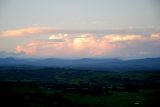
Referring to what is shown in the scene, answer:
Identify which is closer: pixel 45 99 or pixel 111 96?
pixel 45 99

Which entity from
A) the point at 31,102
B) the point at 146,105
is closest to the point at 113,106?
the point at 146,105

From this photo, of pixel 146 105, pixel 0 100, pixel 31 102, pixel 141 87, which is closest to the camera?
pixel 0 100

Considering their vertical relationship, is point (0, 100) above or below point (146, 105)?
above

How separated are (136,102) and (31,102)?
12.6 meters

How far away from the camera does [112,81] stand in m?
61.1

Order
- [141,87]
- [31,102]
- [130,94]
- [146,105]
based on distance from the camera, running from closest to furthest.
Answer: [31,102], [146,105], [130,94], [141,87]

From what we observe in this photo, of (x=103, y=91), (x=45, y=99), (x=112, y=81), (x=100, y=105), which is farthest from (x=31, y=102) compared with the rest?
(x=112, y=81)

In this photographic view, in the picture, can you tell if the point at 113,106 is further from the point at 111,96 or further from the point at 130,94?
the point at 130,94

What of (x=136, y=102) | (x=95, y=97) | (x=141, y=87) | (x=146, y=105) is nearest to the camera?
(x=146, y=105)

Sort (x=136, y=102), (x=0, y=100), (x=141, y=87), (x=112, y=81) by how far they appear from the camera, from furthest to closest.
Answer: (x=112, y=81) < (x=141, y=87) < (x=136, y=102) < (x=0, y=100)

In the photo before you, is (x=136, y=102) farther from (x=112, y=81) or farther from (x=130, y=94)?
(x=112, y=81)

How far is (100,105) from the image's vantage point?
115 ft

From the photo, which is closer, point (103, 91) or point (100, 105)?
point (100, 105)

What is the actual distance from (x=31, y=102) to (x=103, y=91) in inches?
620
